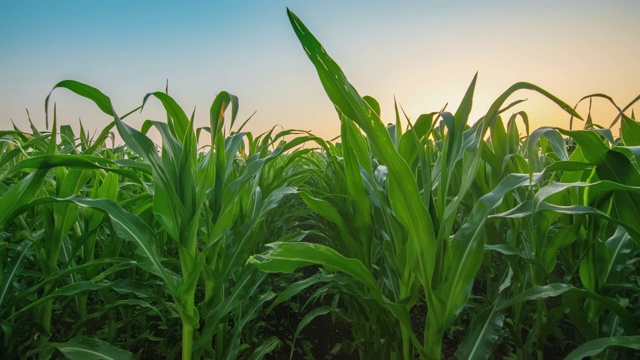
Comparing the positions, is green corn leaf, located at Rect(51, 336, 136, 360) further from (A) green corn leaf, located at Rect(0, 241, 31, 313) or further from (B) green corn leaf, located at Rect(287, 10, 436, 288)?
(B) green corn leaf, located at Rect(287, 10, 436, 288)

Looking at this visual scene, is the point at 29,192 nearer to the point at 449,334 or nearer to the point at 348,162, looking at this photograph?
the point at 348,162

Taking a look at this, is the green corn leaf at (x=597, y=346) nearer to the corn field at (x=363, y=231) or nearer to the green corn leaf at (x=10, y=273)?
the corn field at (x=363, y=231)

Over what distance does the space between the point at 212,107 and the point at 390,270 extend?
2.00ft

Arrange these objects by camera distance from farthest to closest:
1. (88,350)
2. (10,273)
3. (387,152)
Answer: (10,273), (88,350), (387,152)

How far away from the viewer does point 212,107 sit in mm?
917

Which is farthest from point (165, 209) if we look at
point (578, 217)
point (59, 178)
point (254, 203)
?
point (578, 217)

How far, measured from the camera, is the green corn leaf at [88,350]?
82cm

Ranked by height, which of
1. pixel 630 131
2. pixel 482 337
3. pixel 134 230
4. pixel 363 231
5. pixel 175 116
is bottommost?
pixel 482 337

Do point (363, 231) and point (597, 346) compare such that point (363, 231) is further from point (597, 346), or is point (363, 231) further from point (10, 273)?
point (10, 273)

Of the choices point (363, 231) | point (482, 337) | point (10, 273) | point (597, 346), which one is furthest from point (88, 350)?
point (597, 346)

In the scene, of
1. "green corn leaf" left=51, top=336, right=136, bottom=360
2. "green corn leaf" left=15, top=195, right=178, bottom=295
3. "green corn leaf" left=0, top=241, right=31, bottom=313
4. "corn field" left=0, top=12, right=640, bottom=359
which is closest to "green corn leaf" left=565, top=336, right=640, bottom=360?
"corn field" left=0, top=12, right=640, bottom=359

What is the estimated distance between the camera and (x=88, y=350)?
0.83 metres

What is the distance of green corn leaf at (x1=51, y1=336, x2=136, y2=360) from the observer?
0.82 meters

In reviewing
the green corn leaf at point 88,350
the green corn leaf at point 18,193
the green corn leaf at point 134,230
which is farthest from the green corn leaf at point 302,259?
the green corn leaf at point 18,193
